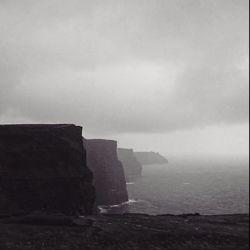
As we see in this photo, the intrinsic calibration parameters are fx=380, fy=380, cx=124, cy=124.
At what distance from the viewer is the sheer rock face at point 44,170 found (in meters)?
60.0

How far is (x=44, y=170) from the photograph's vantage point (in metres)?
63.2

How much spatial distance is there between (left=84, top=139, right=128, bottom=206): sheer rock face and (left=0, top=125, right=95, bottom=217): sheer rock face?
30.5 meters

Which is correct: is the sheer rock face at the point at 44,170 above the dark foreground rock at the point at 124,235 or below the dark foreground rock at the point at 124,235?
above

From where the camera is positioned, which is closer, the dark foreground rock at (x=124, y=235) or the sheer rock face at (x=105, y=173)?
the dark foreground rock at (x=124, y=235)

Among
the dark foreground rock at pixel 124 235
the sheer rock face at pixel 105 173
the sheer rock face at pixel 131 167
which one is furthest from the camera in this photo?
the sheer rock face at pixel 131 167

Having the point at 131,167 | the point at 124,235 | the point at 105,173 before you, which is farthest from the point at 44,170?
the point at 131,167

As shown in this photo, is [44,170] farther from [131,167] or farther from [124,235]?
[131,167]

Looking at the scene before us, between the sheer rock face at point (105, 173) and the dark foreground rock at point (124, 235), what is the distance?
4335 cm

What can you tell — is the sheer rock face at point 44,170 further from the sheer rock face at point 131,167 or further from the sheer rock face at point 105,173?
the sheer rock face at point 131,167

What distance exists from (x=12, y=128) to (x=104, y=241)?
96.6 feet

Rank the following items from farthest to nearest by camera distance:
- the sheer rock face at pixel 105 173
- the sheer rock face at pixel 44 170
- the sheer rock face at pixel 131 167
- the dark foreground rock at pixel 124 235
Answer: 1. the sheer rock face at pixel 131 167
2. the sheer rock face at pixel 105 173
3. the sheer rock face at pixel 44 170
4. the dark foreground rock at pixel 124 235

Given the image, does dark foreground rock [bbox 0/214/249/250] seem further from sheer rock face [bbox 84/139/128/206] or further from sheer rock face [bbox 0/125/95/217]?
sheer rock face [bbox 84/139/128/206]

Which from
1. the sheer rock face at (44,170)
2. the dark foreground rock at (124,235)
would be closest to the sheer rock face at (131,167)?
the sheer rock face at (44,170)

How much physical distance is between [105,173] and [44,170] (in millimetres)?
38933
